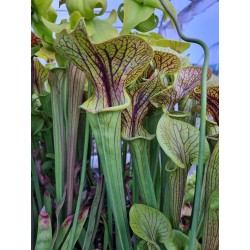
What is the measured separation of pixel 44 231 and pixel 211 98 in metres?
0.44

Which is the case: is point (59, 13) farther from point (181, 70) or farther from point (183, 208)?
point (183, 208)

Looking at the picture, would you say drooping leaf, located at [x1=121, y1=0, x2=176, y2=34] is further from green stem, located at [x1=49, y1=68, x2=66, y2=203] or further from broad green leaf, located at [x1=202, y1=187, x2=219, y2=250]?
broad green leaf, located at [x1=202, y1=187, x2=219, y2=250]

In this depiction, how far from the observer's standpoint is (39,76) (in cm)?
107

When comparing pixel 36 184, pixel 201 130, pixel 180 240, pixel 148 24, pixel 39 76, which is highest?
pixel 148 24

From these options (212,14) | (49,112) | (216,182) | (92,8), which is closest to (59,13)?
(92,8)

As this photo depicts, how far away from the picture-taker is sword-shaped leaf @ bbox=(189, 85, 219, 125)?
102cm

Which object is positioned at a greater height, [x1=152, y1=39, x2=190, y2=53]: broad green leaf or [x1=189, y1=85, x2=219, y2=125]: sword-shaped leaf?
[x1=152, y1=39, x2=190, y2=53]: broad green leaf

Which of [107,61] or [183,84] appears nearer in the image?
[107,61]

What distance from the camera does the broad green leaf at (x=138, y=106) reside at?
0.98 m

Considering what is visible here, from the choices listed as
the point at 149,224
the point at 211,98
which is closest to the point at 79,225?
the point at 149,224

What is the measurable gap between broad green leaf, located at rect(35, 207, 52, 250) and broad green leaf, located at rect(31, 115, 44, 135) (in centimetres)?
17

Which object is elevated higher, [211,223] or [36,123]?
[36,123]

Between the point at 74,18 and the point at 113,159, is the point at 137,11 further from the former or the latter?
the point at 113,159

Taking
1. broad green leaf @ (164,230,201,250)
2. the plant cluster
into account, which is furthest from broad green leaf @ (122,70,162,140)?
broad green leaf @ (164,230,201,250)
